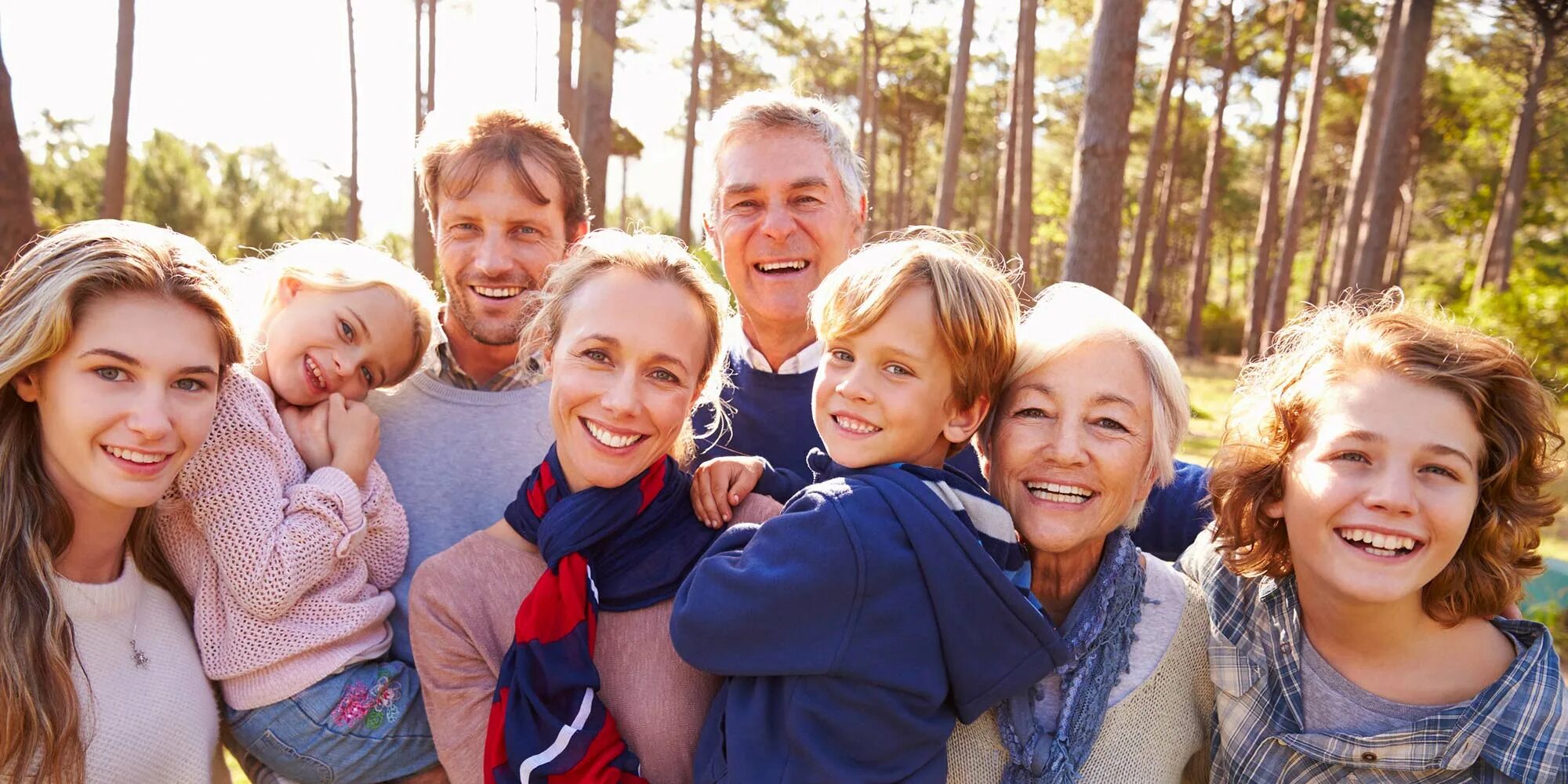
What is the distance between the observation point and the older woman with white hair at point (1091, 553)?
200 centimetres

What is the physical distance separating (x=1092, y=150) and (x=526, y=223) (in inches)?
215

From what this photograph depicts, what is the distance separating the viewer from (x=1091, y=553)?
2172mm

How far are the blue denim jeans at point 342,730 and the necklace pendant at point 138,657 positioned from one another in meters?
0.25

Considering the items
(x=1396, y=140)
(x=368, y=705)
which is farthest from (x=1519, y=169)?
(x=368, y=705)

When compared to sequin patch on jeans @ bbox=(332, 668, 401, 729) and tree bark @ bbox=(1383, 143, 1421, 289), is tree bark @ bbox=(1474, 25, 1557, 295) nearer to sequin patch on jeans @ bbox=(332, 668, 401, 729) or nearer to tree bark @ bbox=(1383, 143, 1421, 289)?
tree bark @ bbox=(1383, 143, 1421, 289)

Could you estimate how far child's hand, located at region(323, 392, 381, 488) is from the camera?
2.39 metres

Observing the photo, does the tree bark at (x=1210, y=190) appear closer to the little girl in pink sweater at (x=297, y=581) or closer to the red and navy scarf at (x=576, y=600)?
the red and navy scarf at (x=576, y=600)

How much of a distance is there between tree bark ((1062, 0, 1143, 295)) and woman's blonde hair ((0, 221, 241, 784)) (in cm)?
631

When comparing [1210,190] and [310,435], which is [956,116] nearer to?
[1210,190]

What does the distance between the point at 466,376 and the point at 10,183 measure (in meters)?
4.95

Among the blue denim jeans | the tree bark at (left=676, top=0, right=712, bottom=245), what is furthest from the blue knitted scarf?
the tree bark at (left=676, top=0, right=712, bottom=245)

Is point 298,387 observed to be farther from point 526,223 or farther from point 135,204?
point 135,204

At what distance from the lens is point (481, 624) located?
6.61 feet

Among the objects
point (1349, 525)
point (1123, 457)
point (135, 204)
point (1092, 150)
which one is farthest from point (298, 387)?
point (135, 204)
